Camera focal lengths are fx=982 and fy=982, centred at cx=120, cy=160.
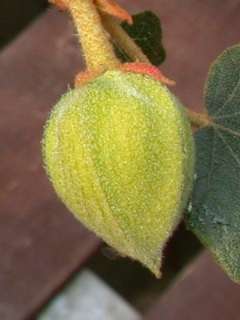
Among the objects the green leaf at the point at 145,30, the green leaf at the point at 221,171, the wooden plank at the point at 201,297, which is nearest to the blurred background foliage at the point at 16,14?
the wooden plank at the point at 201,297

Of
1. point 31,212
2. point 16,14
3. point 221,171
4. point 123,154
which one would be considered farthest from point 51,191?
point 123,154

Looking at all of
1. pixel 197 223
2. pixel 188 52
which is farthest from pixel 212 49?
pixel 197 223

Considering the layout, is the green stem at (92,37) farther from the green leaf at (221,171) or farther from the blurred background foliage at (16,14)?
the blurred background foliage at (16,14)

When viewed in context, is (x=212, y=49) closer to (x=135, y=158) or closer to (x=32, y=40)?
(x=32, y=40)

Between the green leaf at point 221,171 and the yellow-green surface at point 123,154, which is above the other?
the yellow-green surface at point 123,154

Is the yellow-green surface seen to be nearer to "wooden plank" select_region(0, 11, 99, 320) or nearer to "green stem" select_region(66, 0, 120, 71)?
"green stem" select_region(66, 0, 120, 71)

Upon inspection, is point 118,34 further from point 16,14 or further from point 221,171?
point 16,14

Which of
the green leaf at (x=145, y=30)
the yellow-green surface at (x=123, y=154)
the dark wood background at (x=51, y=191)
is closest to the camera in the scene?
the yellow-green surface at (x=123, y=154)
